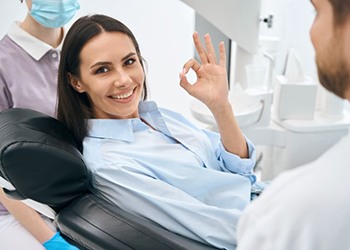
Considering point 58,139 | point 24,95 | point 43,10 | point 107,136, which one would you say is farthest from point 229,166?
point 43,10

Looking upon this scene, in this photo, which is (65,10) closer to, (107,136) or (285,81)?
(107,136)

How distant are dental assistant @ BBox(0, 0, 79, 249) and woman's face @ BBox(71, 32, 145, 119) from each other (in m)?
0.22

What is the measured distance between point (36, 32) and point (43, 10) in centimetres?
9

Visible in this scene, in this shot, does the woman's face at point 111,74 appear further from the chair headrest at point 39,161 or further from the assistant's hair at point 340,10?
the assistant's hair at point 340,10

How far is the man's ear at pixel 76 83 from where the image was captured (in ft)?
3.71

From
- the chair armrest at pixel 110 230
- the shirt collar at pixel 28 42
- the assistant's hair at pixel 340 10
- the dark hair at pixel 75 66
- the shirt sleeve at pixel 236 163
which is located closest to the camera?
the assistant's hair at pixel 340 10

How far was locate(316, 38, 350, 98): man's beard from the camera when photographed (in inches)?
19.4

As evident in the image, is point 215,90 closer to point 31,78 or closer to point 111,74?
point 111,74

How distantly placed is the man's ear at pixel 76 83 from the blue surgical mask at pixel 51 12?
328 millimetres

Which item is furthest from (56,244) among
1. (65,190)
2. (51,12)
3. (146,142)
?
(51,12)

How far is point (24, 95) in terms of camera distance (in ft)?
4.09

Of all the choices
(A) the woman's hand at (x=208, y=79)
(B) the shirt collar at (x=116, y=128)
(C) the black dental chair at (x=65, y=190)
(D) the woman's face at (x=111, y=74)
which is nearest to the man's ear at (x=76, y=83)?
(D) the woman's face at (x=111, y=74)

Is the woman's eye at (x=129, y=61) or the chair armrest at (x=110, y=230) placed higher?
the woman's eye at (x=129, y=61)

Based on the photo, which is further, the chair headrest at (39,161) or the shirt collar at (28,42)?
the shirt collar at (28,42)
